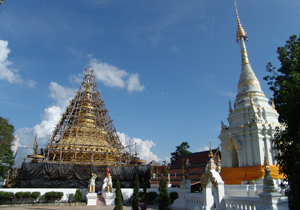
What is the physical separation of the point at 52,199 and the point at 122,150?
13229 millimetres

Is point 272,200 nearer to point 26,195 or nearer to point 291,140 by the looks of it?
point 291,140

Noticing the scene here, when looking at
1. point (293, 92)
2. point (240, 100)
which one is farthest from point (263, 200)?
point (240, 100)

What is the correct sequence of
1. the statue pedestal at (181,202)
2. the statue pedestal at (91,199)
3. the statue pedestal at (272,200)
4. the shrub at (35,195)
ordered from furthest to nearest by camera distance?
1. the statue pedestal at (91,199)
2. the shrub at (35,195)
3. the statue pedestal at (181,202)
4. the statue pedestal at (272,200)

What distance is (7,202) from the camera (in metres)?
22.3

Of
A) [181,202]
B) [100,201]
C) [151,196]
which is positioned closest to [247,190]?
[181,202]

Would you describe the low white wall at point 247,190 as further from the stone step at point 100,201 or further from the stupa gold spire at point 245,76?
the stone step at point 100,201

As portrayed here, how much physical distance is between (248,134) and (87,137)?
23.2m

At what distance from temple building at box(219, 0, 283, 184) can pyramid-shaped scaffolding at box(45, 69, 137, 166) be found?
17.4 m

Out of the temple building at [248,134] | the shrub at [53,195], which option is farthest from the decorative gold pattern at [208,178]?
the shrub at [53,195]

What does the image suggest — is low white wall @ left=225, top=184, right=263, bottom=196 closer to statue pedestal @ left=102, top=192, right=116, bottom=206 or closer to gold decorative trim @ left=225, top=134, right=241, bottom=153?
gold decorative trim @ left=225, top=134, right=241, bottom=153

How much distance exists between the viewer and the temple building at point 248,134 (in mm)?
16797

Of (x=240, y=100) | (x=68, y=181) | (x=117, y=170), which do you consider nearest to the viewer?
(x=240, y=100)

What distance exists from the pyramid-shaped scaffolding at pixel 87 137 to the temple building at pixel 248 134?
17449mm

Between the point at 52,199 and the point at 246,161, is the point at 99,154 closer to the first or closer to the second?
the point at 52,199
